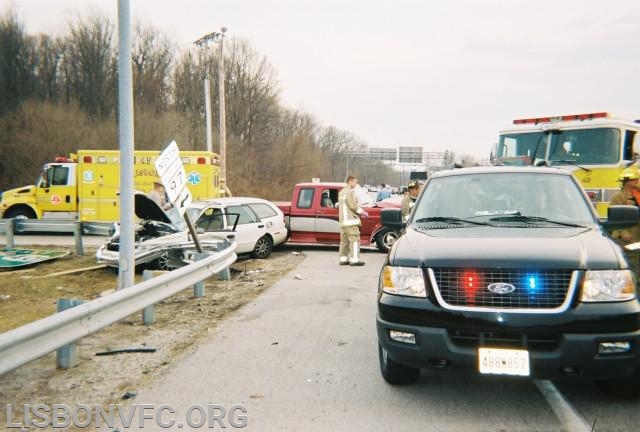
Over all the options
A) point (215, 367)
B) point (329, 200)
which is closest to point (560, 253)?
point (215, 367)

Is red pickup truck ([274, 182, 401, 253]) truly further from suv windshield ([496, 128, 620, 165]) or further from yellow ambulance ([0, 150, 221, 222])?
yellow ambulance ([0, 150, 221, 222])

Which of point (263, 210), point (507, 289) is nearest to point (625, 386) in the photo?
point (507, 289)

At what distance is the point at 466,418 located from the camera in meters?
3.70

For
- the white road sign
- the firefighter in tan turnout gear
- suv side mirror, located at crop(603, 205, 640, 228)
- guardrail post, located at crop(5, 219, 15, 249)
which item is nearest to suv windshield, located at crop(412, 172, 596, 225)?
suv side mirror, located at crop(603, 205, 640, 228)

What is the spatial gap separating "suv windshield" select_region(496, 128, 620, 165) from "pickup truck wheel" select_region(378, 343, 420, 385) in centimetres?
794

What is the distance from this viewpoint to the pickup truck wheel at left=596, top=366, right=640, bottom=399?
3804mm

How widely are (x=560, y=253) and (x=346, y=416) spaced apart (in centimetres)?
189

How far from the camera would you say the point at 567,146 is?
11.5 metres

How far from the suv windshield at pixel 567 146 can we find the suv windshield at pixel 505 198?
630cm

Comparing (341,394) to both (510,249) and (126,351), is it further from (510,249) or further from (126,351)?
(126,351)

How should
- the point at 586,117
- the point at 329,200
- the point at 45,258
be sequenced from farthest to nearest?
the point at 329,200 → the point at 45,258 → the point at 586,117

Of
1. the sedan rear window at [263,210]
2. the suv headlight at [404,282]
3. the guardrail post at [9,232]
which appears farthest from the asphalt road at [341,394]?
the guardrail post at [9,232]

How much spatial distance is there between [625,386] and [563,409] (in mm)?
498

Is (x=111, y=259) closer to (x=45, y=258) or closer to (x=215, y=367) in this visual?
(x=45, y=258)
